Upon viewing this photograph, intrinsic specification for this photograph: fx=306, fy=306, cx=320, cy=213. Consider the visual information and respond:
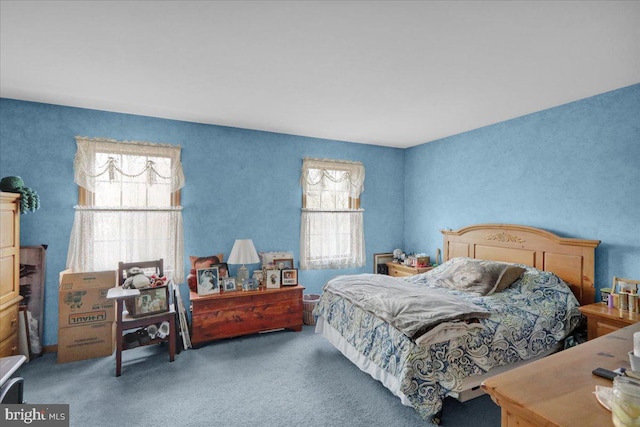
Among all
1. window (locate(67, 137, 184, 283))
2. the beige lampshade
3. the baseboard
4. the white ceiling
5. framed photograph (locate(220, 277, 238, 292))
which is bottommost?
the baseboard

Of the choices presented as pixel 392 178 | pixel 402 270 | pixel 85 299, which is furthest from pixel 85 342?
pixel 392 178

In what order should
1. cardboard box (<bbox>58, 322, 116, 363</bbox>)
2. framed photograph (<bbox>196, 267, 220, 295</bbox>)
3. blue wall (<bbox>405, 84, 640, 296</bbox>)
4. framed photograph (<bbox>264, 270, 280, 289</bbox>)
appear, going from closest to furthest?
blue wall (<bbox>405, 84, 640, 296</bbox>) → cardboard box (<bbox>58, 322, 116, 363</bbox>) → framed photograph (<bbox>196, 267, 220, 295</bbox>) → framed photograph (<bbox>264, 270, 280, 289</bbox>)

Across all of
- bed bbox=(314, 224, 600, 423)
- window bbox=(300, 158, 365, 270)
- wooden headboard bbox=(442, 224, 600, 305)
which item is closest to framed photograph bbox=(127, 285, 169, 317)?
bed bbox=(314, 224, 600, 423)

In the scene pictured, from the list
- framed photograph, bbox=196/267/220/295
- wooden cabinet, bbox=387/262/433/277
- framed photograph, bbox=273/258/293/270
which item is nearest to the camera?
framed photograph, bbox=196/267/220/295

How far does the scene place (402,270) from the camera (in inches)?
177

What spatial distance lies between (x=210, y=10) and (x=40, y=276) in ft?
10.3

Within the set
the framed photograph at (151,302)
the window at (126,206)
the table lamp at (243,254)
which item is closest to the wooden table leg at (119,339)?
the framed photograph at (151,302)

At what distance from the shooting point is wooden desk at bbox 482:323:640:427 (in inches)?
36.8

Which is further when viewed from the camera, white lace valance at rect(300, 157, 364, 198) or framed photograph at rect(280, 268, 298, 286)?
white lace valance at rect(300, 157, 364, 198)

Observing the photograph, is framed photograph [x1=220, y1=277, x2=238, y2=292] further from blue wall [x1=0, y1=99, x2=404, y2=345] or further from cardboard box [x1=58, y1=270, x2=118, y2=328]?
cardboard box [x1=58, y1=270, x2=118, y2=328]

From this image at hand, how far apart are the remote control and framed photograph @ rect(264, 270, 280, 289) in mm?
3018

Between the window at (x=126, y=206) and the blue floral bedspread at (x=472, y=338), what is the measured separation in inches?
82.2

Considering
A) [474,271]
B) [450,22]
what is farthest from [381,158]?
[450,22]

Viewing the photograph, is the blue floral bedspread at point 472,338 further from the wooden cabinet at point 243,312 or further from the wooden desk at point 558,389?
the wooden desk at point 558,389
